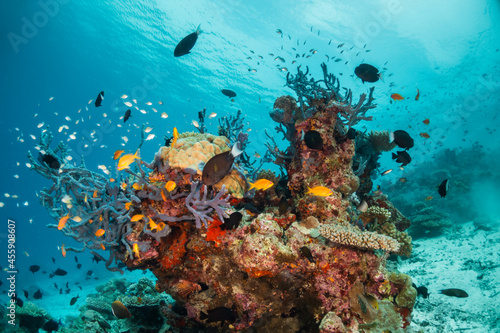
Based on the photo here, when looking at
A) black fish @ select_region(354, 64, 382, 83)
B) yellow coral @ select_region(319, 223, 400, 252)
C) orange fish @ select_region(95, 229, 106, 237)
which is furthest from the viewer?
black fish @ select_region(354, 64, 382, 83)

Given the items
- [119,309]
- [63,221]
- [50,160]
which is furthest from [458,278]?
[50,160]

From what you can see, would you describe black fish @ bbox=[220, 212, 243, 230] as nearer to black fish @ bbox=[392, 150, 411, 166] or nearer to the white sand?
black fish @ bbox=[392, 150, 411, 166]

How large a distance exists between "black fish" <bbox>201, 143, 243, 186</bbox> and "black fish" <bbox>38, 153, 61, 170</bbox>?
3770 mm

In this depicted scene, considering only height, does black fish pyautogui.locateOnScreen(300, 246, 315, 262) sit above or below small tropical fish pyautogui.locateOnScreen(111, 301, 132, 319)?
above

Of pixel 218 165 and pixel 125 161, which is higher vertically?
pixel 125 161

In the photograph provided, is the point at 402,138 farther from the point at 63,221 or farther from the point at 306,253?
the point at 63,221

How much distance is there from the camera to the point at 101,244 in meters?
4.57

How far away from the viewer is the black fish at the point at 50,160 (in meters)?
4.79

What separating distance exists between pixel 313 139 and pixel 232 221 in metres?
2.38

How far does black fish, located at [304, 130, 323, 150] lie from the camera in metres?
4.98

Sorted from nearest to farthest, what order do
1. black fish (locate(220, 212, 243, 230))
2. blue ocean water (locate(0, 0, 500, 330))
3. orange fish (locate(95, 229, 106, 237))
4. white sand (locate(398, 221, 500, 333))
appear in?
black fish (locate(220, 212, 243, 230)) → orange fish (locate(95, 229, 106, 237)) → white sand (locate(398, 221, 500, 333)) → blue ocean water (locate(0, 0, 500, 330))

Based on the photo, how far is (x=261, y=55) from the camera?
30.3 m

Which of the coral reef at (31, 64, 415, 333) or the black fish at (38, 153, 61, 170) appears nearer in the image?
the coral reef at (31, 64, 415, 333)

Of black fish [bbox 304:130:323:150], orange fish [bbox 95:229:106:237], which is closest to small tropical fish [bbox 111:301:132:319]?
orange fish [bbox 95:229:106:237]
